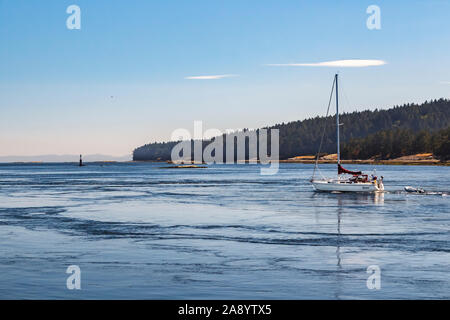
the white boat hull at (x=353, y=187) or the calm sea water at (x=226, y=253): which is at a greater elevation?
the white boat hull at (x=353, y=187)

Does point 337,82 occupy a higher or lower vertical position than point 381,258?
higher

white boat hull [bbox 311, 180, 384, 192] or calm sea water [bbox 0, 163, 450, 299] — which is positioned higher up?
white boat hull [bbox 311, 180, 384, 192]

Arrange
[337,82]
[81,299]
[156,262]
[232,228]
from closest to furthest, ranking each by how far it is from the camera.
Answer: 1. [81,299]
2. [156,262]
3. [232,228]
4. [337,82]

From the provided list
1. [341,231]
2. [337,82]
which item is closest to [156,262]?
[341,231]

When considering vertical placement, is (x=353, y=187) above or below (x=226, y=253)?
above

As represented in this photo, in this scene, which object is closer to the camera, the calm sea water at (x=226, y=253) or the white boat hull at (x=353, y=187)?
the calm sea water at (x=226, y=253)

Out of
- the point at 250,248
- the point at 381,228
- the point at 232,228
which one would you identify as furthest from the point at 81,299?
the point at 381,228

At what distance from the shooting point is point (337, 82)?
286 ft

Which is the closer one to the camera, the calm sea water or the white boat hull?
the calm sea water

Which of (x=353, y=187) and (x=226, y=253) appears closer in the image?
(x=226, y=253)

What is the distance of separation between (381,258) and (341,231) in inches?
425

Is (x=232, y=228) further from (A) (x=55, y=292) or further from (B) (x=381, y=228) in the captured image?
(A) (x=55, y=292)

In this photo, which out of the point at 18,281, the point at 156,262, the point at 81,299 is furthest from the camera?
the point at 156,262
